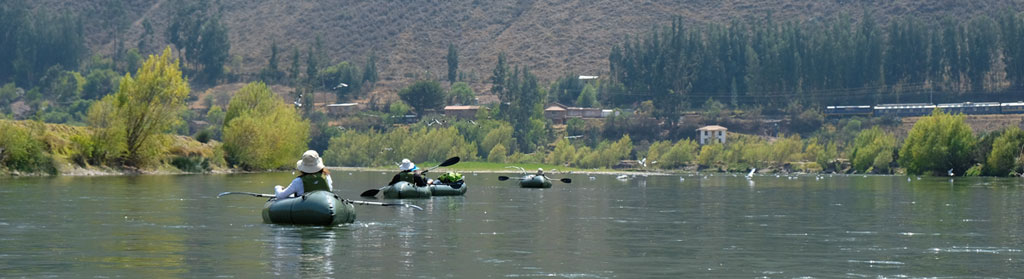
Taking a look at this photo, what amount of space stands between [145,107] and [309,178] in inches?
3305

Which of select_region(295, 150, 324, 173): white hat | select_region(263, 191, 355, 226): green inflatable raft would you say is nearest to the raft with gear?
select_region(263, 191, 355, 226): green inflatable raft

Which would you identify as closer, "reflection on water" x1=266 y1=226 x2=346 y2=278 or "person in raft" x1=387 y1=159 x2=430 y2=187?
"reflection on water" x1=266 y1=226 x2=346 y2=278

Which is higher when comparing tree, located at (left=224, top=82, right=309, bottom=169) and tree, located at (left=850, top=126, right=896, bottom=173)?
tree, located at (left=224, top=82, right=309, bottom=169)

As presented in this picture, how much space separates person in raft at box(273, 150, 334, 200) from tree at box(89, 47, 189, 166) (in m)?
81.1

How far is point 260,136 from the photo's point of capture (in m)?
149

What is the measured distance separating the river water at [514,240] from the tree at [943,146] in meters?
79.1

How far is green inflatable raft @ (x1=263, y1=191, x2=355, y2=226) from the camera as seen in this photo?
49.1 m

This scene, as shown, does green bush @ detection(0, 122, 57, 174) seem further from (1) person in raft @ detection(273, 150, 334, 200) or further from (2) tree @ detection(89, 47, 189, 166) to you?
(1) person in raft @ detection(273, 150, 334, 200)

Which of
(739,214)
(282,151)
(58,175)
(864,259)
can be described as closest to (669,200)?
(739,214)

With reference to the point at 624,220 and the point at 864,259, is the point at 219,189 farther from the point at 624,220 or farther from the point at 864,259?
the point at 864,259

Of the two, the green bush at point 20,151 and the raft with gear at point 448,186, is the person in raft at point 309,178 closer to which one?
the raft with gear at point 448,186

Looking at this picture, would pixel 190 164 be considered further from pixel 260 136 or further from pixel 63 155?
pixel 63 155

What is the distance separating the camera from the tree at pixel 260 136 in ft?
488

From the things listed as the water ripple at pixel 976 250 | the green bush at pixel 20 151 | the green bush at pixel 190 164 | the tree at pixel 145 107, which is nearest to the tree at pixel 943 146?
the green bush at pixel 190 164
